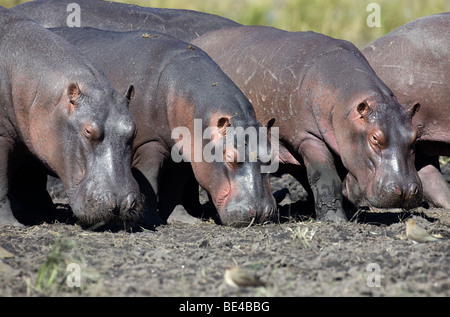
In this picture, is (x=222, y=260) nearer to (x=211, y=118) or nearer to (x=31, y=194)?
(x=211, y=118)

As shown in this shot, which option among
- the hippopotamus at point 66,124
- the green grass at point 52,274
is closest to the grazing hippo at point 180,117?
the hippopotamus at point 66,124

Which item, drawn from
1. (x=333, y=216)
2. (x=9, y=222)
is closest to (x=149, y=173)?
(x=9, y=222)

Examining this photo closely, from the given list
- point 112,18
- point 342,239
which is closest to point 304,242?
point 342,239

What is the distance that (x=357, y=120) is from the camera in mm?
7113

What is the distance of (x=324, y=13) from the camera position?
16719 mm

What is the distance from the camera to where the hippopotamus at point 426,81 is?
28.1 ft

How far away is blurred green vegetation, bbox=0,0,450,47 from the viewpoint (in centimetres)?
1608

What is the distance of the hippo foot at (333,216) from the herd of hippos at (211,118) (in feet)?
0.04

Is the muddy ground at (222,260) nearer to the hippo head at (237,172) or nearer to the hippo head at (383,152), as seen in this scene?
the hippo head at (237,172)

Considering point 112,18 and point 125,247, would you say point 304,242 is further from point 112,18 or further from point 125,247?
point 112,18

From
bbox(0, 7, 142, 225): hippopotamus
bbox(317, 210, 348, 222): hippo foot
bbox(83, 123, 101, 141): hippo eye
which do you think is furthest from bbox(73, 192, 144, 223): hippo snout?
bbox(317, 210, 348, 222): hippo foot

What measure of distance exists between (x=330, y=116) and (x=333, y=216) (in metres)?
0.90
